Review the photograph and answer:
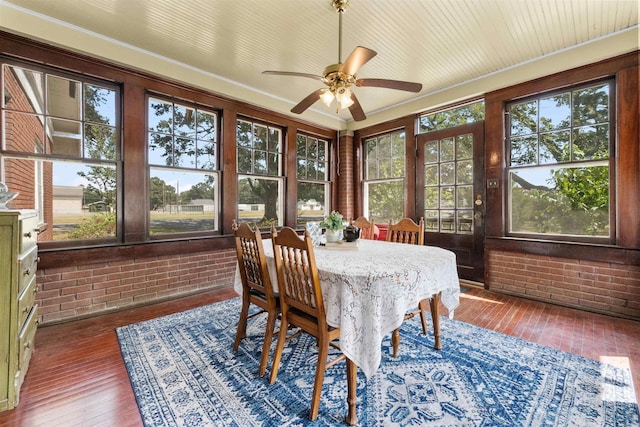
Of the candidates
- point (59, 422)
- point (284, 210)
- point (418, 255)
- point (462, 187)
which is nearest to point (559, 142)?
point (462, 187)

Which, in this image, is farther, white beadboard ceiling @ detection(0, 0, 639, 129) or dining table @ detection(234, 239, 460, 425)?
white beadboard ceiling @ detection(0, 0, 639, 129)

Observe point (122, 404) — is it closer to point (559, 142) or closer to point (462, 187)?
point (462, 187)

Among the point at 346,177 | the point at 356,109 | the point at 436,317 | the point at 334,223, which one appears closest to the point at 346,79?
the point at 356,109

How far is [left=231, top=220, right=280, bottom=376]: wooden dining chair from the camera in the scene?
1.93 meters

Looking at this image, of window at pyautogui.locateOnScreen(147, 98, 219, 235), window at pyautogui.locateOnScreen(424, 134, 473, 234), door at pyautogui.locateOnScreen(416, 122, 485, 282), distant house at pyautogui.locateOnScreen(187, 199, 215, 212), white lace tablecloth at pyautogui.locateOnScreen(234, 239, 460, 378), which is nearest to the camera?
white lace tablecloth at pyautogui.locateOnScreen(234, 239, 460, 378)

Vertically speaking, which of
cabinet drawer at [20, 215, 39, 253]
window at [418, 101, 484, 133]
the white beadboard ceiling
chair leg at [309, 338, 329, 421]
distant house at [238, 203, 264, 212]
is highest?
the white beadboard ceiling

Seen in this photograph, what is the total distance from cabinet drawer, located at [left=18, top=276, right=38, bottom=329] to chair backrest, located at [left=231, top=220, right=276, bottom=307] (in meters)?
1.31

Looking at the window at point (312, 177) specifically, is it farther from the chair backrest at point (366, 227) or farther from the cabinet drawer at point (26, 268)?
the cabinet drawer at point (26, 268)

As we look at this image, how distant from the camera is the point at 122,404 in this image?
→ 167 centimetres

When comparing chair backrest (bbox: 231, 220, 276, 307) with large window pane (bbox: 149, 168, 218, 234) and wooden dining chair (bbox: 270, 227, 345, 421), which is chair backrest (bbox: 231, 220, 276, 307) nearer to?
wooden dining chair (bbox: 270, 227, 345, 421)

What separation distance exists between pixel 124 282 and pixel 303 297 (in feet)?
8.37

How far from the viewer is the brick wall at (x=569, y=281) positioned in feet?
9.51

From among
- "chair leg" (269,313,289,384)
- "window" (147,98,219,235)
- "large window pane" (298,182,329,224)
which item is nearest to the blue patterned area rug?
"chair leg" (269,313,289,384)

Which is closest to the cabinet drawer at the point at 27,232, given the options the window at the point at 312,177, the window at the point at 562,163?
the window at the point at 312,177
